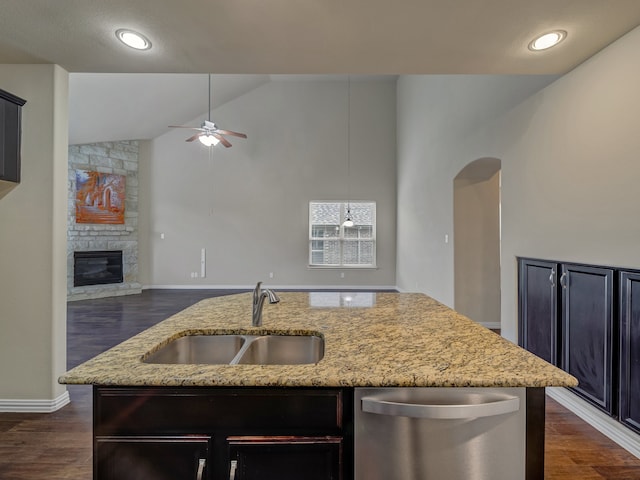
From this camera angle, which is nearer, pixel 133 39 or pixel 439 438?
pixel 439 438

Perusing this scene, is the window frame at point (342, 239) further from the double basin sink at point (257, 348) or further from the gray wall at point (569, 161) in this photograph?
the double basin sink at point (257, 348)

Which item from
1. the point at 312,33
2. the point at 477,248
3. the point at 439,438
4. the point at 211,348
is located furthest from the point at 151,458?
the point at 477,248

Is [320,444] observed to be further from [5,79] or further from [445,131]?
[445,131]

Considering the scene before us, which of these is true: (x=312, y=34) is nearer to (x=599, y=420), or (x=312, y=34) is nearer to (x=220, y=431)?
(x=220, y=431)

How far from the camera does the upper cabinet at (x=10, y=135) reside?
2.40m

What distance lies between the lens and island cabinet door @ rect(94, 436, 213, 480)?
1051 mm

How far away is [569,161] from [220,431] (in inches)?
114

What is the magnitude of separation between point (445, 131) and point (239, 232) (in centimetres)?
523

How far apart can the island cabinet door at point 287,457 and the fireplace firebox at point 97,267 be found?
7.75 metres

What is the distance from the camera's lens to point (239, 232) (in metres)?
8.66

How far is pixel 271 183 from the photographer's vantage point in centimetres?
870

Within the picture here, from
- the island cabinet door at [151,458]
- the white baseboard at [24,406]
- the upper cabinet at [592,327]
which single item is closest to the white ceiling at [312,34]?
the upper cabinet at [592,327]

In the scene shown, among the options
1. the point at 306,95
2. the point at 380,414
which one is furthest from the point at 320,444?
the point at 306,95

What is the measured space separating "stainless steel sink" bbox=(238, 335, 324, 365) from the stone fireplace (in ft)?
23.6
